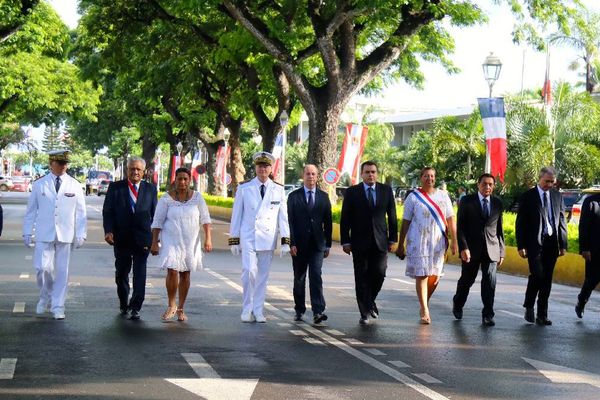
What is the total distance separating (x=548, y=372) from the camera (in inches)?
388

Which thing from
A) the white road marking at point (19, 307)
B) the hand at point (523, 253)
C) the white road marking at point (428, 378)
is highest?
the hand at point (523, 253)

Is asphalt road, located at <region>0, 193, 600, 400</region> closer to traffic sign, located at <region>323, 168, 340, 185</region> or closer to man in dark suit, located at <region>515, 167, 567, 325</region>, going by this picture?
man in dark suit, located at <region>515, 167, 567, 325</region>

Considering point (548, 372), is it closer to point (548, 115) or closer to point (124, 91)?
point (548, 115)

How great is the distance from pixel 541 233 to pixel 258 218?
3.27 m

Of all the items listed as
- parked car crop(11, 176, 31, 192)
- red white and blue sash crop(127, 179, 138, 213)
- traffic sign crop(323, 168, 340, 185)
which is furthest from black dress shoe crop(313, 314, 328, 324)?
parked car crop(11, 176, 31, 192)

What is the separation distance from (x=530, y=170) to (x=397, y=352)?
28891 millimetres

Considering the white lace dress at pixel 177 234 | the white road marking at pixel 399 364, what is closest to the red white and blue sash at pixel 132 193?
the white lace dress at pixel 177 234

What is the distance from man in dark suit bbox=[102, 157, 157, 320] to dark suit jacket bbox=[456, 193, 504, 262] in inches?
135

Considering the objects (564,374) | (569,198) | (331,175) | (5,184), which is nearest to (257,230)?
(564,374)

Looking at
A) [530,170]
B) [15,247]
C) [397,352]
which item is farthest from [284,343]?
[530,170]

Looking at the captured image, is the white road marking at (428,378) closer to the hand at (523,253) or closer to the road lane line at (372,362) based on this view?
the road lane line at (372,362)

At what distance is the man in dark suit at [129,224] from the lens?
43.3 ft

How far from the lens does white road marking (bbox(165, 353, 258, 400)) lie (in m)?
8.43

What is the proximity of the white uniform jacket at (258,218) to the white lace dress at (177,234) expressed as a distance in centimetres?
41
